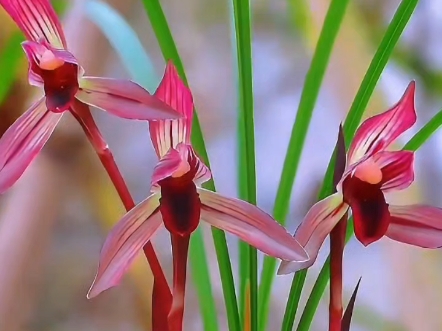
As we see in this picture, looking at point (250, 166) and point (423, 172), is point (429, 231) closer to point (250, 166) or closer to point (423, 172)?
point (250, 166)

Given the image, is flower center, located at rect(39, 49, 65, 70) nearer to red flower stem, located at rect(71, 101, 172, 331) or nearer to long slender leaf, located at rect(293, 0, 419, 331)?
red flower stem, located at rect(71, 101, 172, 331)

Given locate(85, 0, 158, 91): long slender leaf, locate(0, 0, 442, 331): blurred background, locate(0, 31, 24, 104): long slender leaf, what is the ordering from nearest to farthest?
locate(85, 0, 158, 91): long slender leaf → locate(0, 31, 24, 104): long slender leaf → locate(0, 0, 442, 331): blurred background

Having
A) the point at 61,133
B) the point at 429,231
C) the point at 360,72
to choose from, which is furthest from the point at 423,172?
the point at 429,231

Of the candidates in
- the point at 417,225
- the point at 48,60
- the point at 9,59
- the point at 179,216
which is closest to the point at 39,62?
the point at 48,60

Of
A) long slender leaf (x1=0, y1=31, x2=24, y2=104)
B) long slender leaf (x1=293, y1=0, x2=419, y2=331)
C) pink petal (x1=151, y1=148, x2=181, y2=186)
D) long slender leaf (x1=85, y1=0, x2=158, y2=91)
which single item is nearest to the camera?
pink petal (x1=151, y1=148, x2=181, y2=186)

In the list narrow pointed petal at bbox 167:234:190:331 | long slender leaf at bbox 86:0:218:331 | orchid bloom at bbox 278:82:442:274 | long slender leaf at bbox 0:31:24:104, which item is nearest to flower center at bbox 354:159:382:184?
orchid bloom at bbox 278:82:442:274

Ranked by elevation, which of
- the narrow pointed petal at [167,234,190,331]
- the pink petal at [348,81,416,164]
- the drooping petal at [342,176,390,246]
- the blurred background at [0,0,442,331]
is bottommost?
the narrow pointed petal at [167,234,190,331]

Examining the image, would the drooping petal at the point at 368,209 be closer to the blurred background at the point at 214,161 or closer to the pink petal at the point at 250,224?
the pink petal at the point at 250,224
